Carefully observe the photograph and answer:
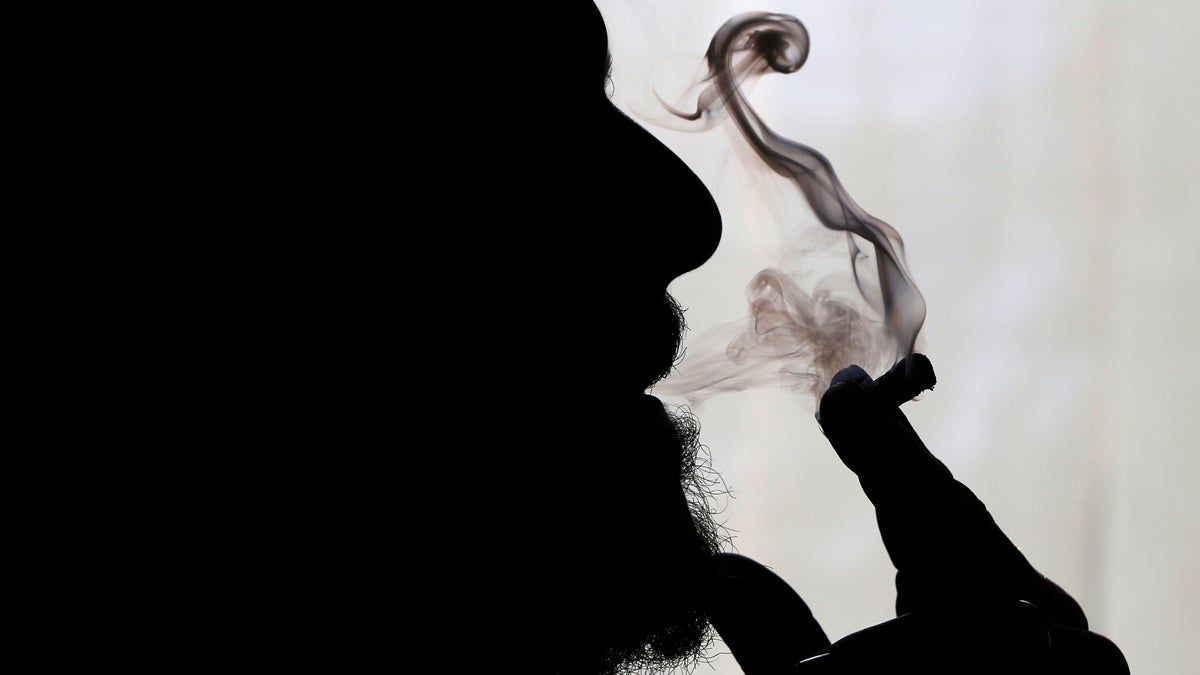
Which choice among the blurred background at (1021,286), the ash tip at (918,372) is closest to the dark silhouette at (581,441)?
the ash tip at (918,372)

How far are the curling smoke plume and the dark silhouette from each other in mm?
393

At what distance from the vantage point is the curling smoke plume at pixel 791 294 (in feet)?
3.92

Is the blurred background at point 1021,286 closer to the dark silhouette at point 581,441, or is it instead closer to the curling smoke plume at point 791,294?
the curling smoke plume at point 791,294

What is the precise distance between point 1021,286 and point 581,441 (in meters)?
1.13

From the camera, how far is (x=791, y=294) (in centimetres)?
133

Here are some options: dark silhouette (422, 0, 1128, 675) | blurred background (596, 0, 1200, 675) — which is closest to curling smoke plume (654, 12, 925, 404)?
blurred background (596, 0, 1200, 675)

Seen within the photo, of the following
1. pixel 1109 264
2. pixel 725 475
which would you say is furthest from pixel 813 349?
pixel 1109 264

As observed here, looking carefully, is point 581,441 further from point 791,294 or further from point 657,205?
point 791,294

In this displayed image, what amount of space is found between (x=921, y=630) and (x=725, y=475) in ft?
2.51

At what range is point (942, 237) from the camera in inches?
59.4

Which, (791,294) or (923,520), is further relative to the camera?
(791,294)

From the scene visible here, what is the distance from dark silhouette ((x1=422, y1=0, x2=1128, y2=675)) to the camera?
2.35 ft

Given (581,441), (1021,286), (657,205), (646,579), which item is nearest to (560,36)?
(657,205)

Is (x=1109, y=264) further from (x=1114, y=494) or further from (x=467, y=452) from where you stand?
(x=467, y=452)
